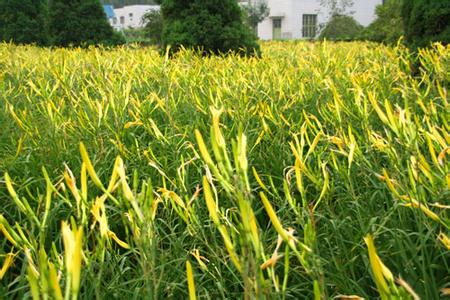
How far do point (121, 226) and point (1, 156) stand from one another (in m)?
1.03

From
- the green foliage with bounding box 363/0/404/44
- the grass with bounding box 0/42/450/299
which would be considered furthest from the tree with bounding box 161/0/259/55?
the green foliage with bounding box 363/0/404/44

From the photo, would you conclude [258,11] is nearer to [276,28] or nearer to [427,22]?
[276,28]

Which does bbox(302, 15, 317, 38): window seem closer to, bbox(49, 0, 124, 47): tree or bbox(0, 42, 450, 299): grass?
bbox(49, 0, 124, 47): tree

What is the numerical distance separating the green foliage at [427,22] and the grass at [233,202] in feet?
5.12

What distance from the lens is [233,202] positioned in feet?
2.89

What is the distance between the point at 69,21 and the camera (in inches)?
417

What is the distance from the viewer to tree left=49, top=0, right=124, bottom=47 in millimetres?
10617

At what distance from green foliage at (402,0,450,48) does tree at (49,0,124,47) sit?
747 cm

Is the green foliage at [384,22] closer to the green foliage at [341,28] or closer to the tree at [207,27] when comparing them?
the tree at [207,27]

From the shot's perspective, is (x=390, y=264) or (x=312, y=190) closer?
(x=390, y=264)

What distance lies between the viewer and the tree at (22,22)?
40.6ft

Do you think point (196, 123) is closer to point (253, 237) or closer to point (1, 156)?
point (1, 156)

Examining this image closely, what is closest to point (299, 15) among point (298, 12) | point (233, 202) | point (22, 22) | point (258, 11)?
point (298, 12)

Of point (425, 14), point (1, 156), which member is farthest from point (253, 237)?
point (425, 14)
